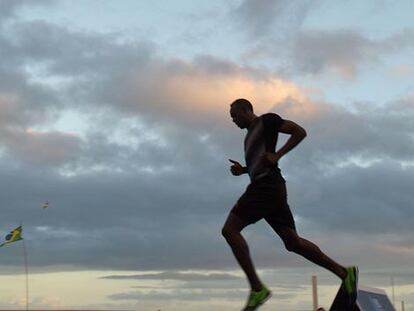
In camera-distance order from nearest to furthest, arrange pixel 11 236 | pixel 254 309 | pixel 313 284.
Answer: pixel 254 309
pixel 313 284
pixel 11 236

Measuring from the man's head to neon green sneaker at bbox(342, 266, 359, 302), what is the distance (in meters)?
2.04

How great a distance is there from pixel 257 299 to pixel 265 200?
44.0 inches

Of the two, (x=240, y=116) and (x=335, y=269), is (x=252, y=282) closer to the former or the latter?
(x=335, y=269)

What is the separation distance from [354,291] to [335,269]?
1.12 feet

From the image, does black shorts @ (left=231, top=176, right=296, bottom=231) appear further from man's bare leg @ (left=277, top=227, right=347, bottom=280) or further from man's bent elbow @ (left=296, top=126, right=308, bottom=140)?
man's bent elbow @ (left=296, top=126, right=308, bottom=140)

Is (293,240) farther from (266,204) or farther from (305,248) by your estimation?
(266,204)

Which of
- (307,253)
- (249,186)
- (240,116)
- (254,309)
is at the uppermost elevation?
(240,116)

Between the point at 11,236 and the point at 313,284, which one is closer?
the point at 313,284

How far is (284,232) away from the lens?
9.20 m

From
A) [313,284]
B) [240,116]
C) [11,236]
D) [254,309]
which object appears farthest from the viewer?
[11,236]

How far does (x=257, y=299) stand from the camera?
344 inches

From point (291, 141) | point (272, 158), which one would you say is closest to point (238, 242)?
point (272, 158)

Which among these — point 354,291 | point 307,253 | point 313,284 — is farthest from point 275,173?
point 313,284

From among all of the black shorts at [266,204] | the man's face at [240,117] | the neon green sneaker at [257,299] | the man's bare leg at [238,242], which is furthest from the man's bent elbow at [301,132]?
the neon green sneaker at [257,299]
